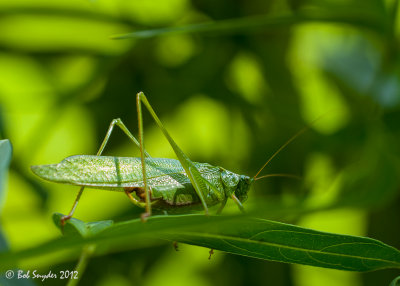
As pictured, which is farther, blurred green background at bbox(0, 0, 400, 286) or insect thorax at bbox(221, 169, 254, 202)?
blurred green background at bbox(0, 0, 400, 286)

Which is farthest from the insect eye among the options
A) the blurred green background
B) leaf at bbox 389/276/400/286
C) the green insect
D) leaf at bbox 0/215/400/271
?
leaf at bbox 389/276/400/286

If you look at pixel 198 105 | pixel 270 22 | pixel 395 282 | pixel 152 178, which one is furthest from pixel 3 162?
pixel 198 105

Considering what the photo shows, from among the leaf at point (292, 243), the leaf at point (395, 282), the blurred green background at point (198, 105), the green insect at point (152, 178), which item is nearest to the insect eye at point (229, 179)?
the green insect at point (152, 178)

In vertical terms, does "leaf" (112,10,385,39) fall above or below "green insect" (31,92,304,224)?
above

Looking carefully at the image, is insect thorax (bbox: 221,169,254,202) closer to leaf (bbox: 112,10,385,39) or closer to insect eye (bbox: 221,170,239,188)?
insect eye (bbox: 221,170,239,188)

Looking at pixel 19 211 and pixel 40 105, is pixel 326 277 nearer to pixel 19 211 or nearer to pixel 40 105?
pixel 19 211

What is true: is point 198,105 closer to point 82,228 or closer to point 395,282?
point 82,228

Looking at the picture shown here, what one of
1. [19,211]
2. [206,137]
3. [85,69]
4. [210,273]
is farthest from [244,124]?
[19,211]
